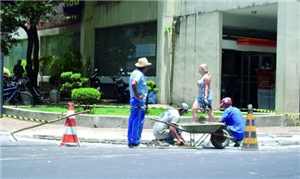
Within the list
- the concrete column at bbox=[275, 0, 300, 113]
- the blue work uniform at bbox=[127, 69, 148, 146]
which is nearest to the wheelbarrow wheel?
the blue work uniform at bbox=[127, 69, 148, 146]

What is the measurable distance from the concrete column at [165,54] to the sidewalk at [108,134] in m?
6.32

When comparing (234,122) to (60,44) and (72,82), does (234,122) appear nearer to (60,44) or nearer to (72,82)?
(72,82)

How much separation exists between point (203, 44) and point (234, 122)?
29.7ft

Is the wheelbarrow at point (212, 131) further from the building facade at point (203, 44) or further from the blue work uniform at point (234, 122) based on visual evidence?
the building facade at point (203, 44)

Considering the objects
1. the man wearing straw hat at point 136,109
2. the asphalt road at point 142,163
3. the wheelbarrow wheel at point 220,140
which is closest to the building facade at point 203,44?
the wheelbarrow wheel at point 220,140

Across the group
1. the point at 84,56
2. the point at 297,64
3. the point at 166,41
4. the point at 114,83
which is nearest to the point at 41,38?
the point at 84,56

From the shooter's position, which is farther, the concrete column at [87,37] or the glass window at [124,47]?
the concrete column at [87,37]

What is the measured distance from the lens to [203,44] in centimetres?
2023

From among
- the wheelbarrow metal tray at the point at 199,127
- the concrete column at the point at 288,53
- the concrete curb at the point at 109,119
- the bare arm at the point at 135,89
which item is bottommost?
the concrete curb at the point at 109,119

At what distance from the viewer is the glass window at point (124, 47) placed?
23234mm

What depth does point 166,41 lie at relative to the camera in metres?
21.7

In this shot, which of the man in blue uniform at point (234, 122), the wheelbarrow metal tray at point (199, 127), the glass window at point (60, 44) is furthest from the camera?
the glass window at point (60, 44)

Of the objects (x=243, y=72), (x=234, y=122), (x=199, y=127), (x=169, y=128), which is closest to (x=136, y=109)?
(x=169, y=128)

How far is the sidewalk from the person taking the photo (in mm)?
12609
